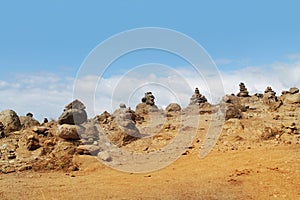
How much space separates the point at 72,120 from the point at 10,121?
4.48 metres

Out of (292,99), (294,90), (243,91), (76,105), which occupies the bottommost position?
(76,105)

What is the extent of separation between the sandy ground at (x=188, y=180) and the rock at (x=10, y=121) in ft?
20.7

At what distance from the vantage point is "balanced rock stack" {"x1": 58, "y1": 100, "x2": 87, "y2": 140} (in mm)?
14344

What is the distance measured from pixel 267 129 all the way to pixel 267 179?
19.2 feet

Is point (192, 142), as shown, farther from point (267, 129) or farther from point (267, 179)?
point (267, 179)

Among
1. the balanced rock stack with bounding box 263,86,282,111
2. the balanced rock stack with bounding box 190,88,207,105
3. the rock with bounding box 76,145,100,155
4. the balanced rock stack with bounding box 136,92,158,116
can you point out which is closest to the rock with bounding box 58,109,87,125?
the rock with bounding box 76,145,100,155

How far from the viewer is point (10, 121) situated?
1772 cm

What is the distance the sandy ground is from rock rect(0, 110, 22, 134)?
632cm

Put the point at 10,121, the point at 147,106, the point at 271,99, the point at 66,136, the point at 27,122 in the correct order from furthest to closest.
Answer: the point at 271,99, the point at 147,106, the point at 27,122, the point at 10,121, the point at 66,136

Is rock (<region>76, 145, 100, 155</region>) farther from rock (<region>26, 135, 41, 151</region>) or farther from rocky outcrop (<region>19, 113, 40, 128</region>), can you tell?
rocky outcrop (<region>19, 113, 40, 128</region>)

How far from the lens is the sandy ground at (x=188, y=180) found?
8484 millimetres

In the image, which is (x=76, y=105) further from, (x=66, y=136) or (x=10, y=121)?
(x=10, y=121)

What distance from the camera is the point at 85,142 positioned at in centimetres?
1430

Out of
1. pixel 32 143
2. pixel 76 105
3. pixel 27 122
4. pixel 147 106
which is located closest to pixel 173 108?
pixel 147 106
